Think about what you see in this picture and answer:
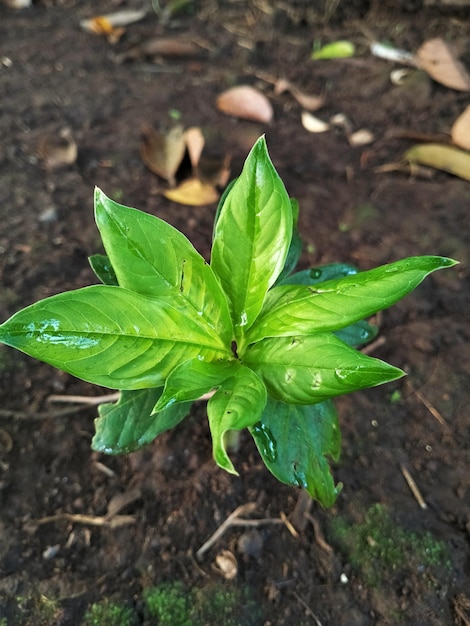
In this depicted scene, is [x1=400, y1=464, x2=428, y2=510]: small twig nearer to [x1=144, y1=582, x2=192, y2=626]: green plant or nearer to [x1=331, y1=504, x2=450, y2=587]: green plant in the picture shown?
[x1=331, y1=504, x2=450, y2=587]: green plant

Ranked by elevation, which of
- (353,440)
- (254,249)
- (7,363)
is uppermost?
(254,249)

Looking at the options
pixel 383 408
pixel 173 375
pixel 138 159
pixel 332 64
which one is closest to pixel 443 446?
pixel 383 408

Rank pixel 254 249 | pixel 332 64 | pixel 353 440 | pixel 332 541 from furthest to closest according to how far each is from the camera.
Result: 1. pixel 332 64
2. pixel 353 440
3. pixel 332 541
4. pixel 254 249

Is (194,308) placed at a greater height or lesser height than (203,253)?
greater

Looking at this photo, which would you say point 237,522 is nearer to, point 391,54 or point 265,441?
point 265,441

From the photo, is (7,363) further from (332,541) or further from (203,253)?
(332,541)

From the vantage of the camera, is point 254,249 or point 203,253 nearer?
point 254,249

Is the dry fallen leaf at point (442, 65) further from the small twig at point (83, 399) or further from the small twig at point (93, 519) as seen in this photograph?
the small twig at point (93, 519)
